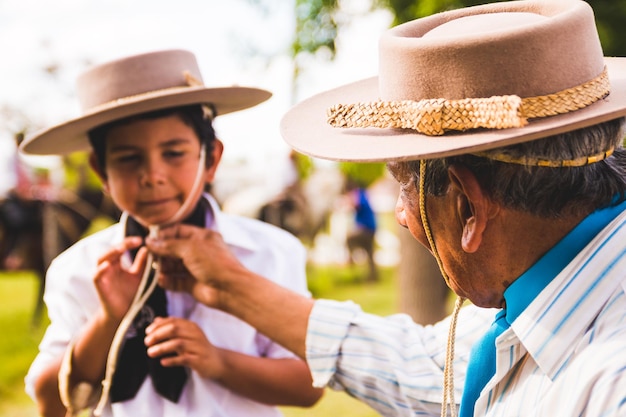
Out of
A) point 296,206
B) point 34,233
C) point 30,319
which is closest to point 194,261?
point 34,233

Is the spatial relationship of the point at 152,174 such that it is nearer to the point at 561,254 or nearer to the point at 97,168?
the point at 97,168

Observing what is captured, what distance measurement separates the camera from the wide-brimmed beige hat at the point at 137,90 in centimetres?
203

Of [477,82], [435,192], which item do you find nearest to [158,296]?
[435,192]

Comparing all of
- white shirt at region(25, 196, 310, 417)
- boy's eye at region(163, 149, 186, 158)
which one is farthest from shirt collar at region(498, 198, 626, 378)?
boy's eye at region(163, 149, 186, 158)

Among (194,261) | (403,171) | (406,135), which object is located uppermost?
(406,135)

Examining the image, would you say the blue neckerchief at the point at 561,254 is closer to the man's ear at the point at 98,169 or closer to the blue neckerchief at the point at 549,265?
the blue neckerchief at the point at 549,265

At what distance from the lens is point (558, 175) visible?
127 centimetres

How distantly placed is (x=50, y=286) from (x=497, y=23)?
1.65 meters

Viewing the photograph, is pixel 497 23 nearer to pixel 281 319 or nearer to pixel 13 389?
pixel 281 319

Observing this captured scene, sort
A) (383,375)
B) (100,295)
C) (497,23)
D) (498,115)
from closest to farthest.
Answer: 1. (498,115)
2. (497,23)
3. (383,375)
4. (100,295)

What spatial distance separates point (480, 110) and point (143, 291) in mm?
1299

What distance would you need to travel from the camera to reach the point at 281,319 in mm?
1947

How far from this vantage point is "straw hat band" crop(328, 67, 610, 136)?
1166mm

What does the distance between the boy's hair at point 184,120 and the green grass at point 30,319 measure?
4006 mm
